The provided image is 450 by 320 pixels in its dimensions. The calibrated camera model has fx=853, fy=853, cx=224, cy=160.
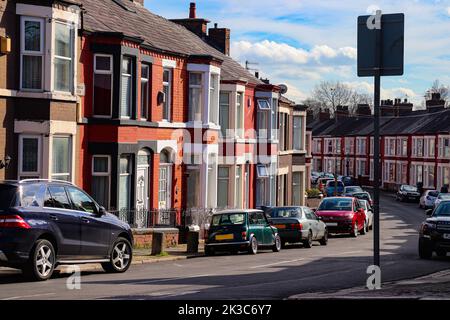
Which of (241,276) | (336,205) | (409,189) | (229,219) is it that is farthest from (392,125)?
(241,276)

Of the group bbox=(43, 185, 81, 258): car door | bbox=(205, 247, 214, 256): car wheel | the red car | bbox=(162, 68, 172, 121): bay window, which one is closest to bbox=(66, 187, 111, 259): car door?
bbox=(43, 185, 81, 258): car door

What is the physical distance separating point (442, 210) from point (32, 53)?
12.5 metres

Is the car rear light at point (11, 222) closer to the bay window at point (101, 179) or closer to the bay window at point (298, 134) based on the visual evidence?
the bay window at point (101, 179)

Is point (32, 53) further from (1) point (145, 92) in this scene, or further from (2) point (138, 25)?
(2) point (138, 25)

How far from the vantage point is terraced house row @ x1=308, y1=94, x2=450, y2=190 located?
81.4 metres

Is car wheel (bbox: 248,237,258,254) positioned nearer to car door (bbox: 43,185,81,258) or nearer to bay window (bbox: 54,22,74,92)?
bay window (bbox: 54,22,74,92)

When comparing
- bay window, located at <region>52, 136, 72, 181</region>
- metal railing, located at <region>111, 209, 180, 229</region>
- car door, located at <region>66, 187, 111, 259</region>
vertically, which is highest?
bay window, located at <region>52, 136, 72, 181</region>

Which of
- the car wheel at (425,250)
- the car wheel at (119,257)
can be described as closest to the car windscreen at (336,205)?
the car wheel at (425,250)

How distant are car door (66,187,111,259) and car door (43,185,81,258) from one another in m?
0.17

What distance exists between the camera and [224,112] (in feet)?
125

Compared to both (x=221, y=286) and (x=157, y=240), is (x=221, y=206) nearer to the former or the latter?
(x=157, y=240)

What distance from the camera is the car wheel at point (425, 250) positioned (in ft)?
79.3

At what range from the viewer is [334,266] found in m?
21.6

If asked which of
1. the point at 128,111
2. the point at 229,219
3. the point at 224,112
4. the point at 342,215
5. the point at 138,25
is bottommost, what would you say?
the point at 342,215
